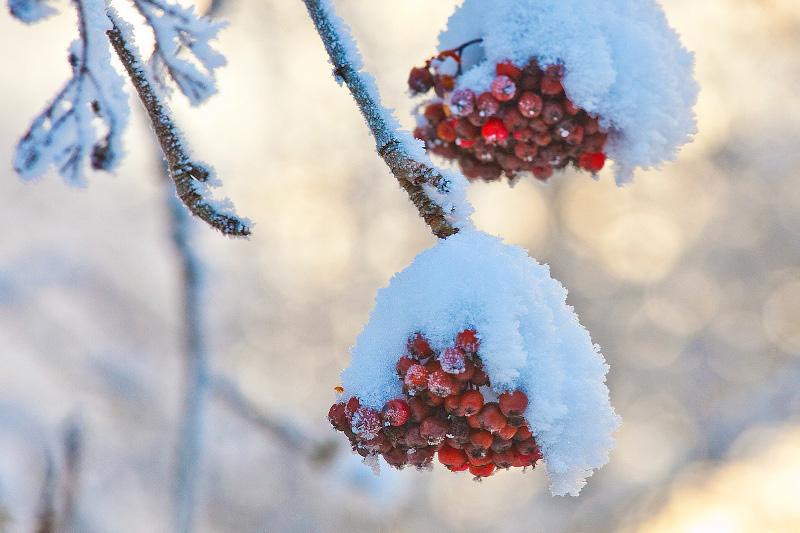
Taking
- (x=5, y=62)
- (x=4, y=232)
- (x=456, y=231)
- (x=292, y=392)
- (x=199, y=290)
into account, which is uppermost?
(x=5, y=62)

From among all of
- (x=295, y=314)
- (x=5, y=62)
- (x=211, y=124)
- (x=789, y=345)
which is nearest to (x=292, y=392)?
(x=295, y=314)

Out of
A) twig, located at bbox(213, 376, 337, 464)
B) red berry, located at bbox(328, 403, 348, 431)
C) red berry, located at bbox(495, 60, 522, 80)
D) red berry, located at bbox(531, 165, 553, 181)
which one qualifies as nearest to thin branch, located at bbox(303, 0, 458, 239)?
red berry, located at bbox(328, 403, 348, 431)

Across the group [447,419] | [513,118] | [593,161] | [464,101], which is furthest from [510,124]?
[447,419]

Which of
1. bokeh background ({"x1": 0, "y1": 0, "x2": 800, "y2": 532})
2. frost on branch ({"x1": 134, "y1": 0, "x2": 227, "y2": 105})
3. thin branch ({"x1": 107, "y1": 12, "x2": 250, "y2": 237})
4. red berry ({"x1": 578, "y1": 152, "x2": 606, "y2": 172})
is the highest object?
bokeh background ({"x1": 0, "y1": 0, "x2": 800, "y2": 532})

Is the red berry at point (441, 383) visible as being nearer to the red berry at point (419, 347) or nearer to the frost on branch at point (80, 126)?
the red berry at point (419, 347)

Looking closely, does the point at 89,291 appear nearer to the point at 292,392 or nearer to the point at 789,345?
the point at 292,392

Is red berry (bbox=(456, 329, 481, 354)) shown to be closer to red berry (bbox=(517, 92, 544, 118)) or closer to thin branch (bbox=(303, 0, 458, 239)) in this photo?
thin branch (bbox=(303, 0, 458, 239))
